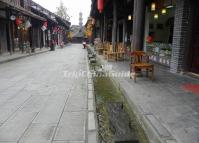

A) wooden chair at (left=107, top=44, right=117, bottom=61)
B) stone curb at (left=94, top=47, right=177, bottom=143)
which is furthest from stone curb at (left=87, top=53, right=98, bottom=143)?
wooden chair at (left=107, top=44, right=117, bottom=61)

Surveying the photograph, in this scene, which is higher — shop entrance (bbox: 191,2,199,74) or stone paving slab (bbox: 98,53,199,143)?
shop entrance (bbox: 191,2,199,74)

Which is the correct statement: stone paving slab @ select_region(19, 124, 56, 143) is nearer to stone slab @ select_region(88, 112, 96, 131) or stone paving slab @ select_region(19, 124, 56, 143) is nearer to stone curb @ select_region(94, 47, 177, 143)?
stone slab @ select_region(88, 112, 96, 131)

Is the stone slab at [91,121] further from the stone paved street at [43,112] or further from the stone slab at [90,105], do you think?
the stone slab at [90,105]

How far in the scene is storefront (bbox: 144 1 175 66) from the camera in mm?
11253

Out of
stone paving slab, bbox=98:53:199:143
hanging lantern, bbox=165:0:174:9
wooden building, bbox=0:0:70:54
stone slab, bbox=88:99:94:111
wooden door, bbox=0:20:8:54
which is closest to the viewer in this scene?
stone paving slab, bbox=98:53:199:143

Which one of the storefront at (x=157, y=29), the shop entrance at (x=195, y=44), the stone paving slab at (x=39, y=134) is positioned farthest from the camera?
the storefront at (x=157, y=29)

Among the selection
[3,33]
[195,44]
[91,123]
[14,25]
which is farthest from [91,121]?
[14,25]

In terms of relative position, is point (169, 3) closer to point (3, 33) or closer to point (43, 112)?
point (43, 112)

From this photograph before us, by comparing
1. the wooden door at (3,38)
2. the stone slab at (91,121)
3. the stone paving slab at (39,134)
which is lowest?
the stone paving slab at (39,134)

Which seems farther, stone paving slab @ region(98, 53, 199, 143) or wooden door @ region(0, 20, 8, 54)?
wooden door @ region(0, 20, 8, 54)

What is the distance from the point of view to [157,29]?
13.1m

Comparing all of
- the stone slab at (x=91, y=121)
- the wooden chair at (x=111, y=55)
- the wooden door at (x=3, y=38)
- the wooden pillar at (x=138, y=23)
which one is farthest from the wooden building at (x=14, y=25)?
the stone slab at (x=91, y=121)

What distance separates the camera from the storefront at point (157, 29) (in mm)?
11253

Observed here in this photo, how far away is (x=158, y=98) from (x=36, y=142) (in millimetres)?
3099
